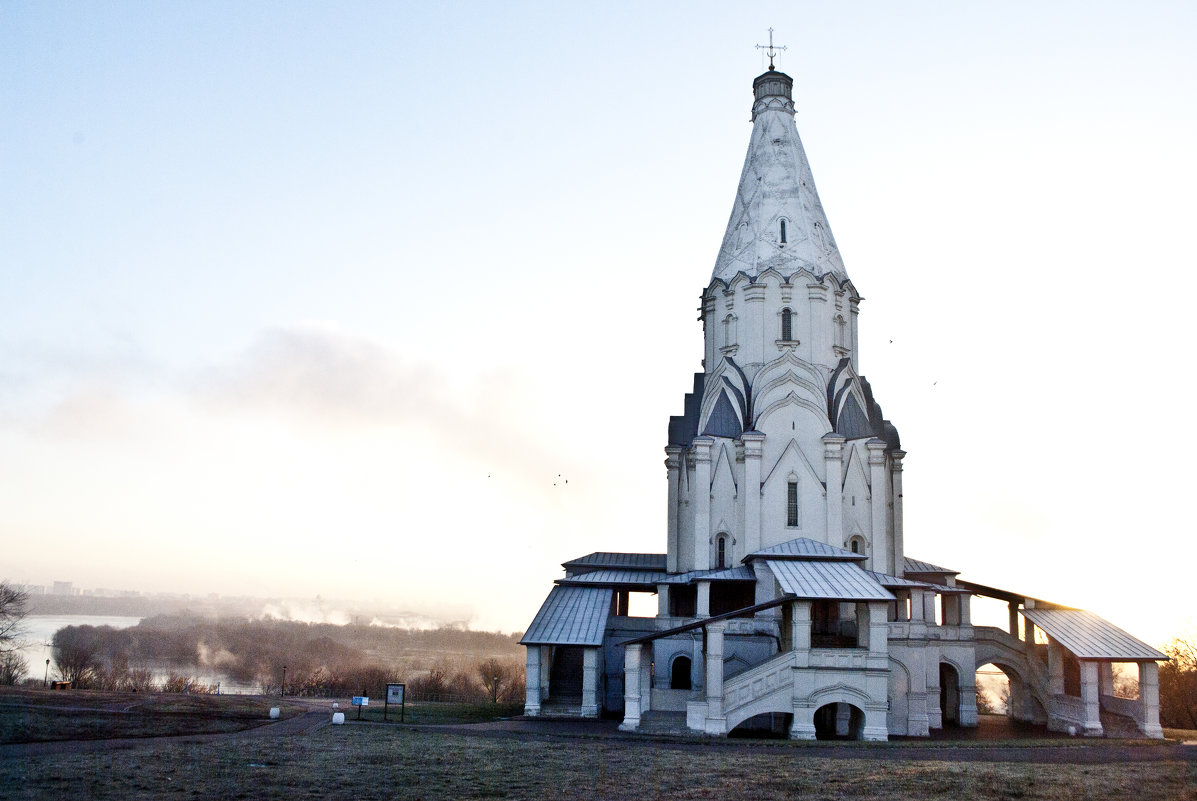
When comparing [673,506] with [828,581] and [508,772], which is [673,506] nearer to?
[828,581]

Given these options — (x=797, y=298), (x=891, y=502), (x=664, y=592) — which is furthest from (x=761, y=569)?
(x=797, y=298)

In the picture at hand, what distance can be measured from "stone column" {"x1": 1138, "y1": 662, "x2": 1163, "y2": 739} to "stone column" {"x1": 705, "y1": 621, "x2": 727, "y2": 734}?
1242 cm

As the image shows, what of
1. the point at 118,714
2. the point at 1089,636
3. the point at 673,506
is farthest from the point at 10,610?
the point at 1089,636

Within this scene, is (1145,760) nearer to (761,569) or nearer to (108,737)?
(761,569)

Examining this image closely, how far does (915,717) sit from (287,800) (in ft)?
68.7

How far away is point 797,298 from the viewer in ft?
117

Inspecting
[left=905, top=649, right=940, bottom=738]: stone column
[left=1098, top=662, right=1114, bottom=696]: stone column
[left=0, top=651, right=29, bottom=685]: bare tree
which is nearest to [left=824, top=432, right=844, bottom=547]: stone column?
[left=905, top=649, right=940, bottom=738]: stone column

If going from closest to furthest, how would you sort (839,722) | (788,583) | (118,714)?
(118,714) → (788,583) → (839,722)

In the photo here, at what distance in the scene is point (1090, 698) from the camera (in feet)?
89.4

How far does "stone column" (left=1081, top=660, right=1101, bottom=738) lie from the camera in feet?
88.7

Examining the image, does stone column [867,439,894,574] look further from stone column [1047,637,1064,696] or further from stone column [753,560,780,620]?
stone column [1047,637,1064,696]

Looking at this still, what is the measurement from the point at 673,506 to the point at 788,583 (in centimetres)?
1034

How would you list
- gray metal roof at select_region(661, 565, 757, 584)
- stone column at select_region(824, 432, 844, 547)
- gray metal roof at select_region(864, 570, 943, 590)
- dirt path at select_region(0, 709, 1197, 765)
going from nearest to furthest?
dirt path at select_region(0, 709, 1197, 765) → gray metal roof at select_region(864, 570, 943, 590) → gray metal roof at select_region(661, 565, 757, 584) → stone column at select_region(824, 432, 844, 547)

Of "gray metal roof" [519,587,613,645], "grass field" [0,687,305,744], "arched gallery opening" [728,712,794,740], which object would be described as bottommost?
"arched gallery opening" [728,712,794,740]
